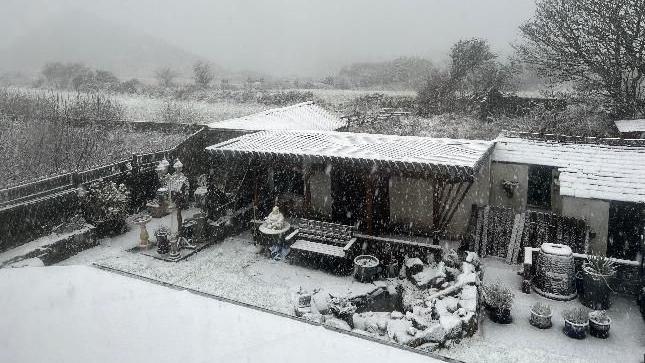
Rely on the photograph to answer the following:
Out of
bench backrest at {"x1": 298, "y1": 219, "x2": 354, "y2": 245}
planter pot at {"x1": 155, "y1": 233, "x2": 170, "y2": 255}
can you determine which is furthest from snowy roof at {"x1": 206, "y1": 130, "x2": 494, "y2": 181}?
planter pot at {"x1": 155, "y1": 233, "x2": 170, "y2": 255}

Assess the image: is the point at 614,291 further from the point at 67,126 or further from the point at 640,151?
the point at 67,126

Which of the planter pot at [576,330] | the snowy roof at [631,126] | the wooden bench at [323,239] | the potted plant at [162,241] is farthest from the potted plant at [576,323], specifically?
the snowy roof at [631,126]

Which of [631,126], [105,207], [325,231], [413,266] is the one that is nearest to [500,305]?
[413,266]

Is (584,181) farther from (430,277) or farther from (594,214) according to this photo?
(430,277)

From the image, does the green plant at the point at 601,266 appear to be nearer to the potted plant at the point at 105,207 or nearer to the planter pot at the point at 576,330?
the planter pot at the point at 576,330

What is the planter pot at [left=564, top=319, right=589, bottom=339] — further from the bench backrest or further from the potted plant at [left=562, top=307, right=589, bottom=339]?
the bench backrest

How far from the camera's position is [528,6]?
81938mm

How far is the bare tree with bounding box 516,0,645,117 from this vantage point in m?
24.1

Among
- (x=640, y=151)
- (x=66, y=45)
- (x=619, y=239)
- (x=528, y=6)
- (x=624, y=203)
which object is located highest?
(x=528, y=6)

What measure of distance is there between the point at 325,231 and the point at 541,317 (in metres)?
6.51

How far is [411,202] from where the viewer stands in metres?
14.7

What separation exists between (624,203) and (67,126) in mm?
25700

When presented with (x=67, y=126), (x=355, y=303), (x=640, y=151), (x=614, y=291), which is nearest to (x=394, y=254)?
(x=355, y=303)

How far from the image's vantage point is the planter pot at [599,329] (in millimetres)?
9398
